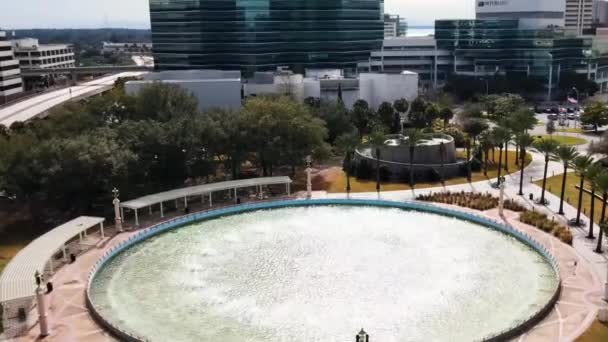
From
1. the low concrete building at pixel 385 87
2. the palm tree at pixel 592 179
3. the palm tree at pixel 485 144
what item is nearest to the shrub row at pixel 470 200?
the palm tree at pixel 592 179

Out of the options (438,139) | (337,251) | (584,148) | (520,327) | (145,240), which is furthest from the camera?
(584,148)

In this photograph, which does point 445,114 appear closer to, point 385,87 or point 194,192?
point 385,87

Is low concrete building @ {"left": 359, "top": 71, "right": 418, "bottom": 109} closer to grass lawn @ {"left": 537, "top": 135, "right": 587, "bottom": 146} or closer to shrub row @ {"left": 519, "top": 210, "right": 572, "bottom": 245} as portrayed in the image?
grass lawn @ {"left": 537, "top": 135, "right": 587, "bottom": 146}

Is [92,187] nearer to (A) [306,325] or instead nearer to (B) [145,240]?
(B) [145,240]

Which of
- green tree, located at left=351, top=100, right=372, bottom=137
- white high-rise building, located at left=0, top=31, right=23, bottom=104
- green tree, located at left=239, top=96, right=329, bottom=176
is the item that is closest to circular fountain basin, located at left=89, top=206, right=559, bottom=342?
green tree, located at left=239, top=96, right=329, bottom=176

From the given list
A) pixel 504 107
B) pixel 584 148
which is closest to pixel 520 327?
pixel 584 148

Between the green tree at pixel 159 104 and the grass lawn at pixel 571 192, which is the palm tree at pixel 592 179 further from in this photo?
the green tree at pixel 159 104
